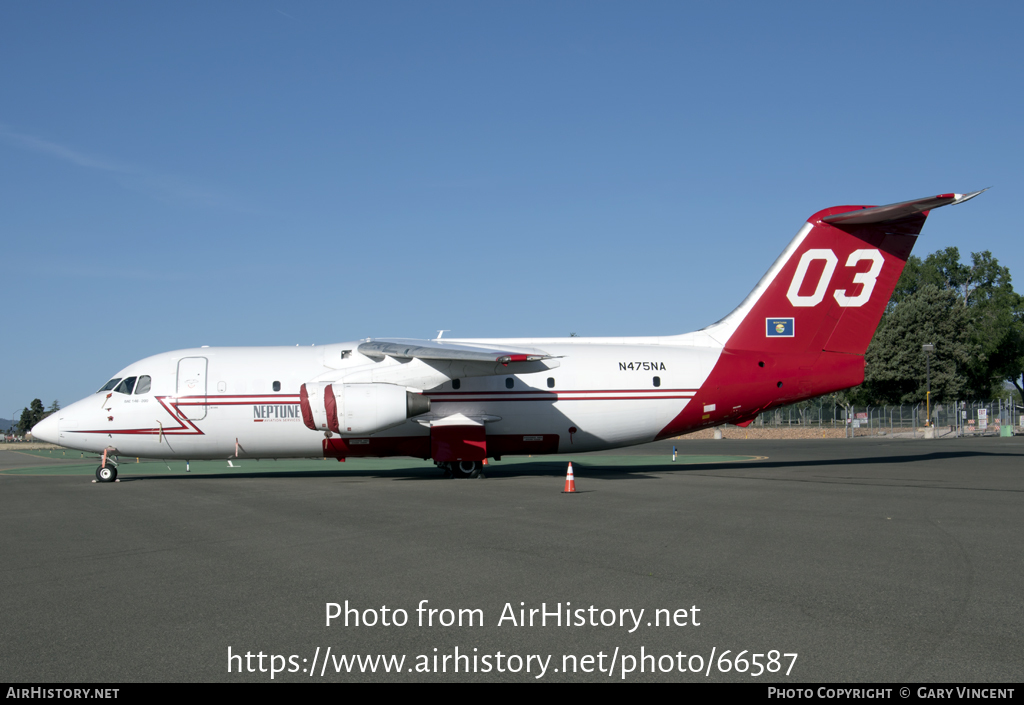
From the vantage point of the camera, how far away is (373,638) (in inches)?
221

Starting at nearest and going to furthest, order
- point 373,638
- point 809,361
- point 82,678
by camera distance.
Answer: point 82,678 → point 373,638 → point 809,361

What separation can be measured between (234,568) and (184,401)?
14.0 metres

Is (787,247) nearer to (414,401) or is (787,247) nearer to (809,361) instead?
(809,361)

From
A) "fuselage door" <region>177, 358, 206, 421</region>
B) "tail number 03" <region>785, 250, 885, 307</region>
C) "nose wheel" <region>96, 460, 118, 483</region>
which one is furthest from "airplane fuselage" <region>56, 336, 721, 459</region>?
"tail number 03" <region>785, 250, 885, 307</region>

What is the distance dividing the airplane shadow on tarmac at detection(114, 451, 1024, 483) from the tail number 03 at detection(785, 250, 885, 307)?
5.52 meters

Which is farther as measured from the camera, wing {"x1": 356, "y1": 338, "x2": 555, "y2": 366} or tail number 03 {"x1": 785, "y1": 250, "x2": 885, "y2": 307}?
A: tail number 03 {"x1": 785, "y1": 250, "x2": 885, "y2": 307}

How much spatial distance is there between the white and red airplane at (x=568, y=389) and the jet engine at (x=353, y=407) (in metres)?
1.34

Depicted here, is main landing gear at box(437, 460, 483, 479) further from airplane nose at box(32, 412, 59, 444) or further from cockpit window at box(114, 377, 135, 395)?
airplane nose at box(32, 412, 59, 444)

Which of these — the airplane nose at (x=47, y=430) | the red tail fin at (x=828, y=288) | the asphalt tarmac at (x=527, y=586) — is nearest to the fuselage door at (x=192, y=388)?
the airplane nose at (x=47, y=430)

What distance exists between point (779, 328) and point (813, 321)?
0.95m

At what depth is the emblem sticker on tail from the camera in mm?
20766

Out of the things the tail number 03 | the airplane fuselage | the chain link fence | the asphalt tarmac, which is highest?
the tail number 03
